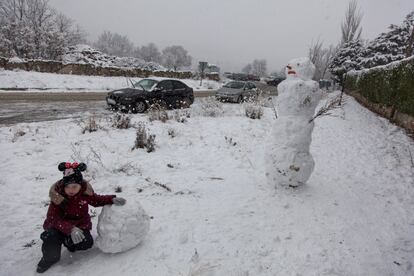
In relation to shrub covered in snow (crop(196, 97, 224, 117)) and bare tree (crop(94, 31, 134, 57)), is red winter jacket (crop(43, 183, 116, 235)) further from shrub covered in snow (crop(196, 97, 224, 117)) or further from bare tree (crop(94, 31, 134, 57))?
bare tree (crop(94, 31, 134, 57))

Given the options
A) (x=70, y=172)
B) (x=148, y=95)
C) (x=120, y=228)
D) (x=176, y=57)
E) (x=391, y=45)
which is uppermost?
(x=176, y=57)

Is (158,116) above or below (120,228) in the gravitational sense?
above

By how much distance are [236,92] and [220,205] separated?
1236 centimetres

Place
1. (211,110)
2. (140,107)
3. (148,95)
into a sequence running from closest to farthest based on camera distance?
(140,107)
(211,110)
(148,95)

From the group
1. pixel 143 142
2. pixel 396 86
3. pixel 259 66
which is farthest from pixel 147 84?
pixel 259 66

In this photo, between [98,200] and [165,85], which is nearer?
[98,200]

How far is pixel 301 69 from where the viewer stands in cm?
416

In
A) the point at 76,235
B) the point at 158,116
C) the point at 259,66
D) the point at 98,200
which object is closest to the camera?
the point at 76,235

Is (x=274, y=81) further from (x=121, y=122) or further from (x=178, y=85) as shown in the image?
(x=121, y=122)

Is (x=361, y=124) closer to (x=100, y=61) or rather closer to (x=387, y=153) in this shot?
(x=387, y=153)

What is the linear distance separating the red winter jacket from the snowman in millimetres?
2497

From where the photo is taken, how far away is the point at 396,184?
528cm

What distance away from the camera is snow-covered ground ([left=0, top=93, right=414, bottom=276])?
9.45ft

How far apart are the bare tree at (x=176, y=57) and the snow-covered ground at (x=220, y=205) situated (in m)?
68.3
